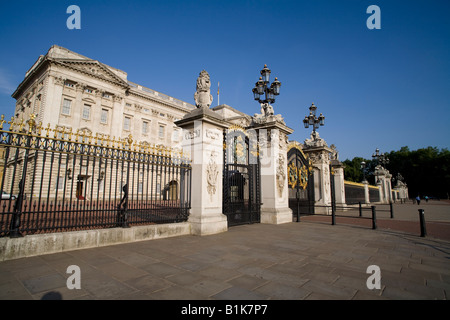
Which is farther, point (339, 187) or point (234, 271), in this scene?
point (339, 187)

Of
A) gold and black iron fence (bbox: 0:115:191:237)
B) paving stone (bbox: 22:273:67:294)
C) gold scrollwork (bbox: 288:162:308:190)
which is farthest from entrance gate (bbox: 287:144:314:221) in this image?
paving stone (bbox: 22:273:67:294)

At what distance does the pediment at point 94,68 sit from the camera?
31.6 metres

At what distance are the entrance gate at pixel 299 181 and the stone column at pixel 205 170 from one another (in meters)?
5.27

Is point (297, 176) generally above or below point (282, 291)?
above

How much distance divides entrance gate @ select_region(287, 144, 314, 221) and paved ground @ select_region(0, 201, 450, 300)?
621 cm

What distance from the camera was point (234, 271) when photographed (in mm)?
3764

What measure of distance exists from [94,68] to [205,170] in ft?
118

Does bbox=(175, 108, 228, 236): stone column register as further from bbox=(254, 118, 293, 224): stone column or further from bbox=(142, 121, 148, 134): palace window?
bbox=(142, 121, 148, 134): palace window

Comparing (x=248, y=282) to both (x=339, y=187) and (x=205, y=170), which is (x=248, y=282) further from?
(x=339, y=187)

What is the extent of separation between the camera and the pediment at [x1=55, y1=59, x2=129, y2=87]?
1245 inches

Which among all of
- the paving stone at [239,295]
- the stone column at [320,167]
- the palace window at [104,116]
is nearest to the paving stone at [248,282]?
the paving stone at [239,295]

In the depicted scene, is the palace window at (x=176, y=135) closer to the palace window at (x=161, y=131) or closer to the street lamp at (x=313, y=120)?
the palace window at (x=161, y=131)

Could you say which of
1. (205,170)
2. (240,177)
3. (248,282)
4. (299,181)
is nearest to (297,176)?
(299,181)

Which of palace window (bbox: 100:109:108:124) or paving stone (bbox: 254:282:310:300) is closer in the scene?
paving stone (bbox: 254:282:310:300)
